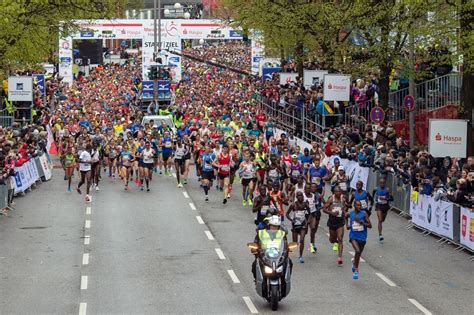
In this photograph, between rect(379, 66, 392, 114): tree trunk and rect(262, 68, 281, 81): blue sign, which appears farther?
rect(262, 68, 281, 81): blue sign

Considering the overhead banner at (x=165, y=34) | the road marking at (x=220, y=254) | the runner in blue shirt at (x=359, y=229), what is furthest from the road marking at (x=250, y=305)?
the overhead banner at (x=165, y=34)

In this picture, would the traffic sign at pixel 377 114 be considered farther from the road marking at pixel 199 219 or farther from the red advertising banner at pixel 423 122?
the road marking at pixel 199 219

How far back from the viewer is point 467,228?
25594mm

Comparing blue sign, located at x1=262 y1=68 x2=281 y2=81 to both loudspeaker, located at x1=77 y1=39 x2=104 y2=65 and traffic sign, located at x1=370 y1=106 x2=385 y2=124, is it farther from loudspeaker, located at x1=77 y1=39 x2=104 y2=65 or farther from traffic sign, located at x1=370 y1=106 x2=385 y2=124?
loudspeaker, located at x1=77 y1=39 x2=104 y2=65

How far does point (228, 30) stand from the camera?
7544 cm

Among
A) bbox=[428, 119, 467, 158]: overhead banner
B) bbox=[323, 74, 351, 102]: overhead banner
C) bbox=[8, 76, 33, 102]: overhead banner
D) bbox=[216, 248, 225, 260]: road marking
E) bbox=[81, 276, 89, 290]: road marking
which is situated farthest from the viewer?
bbox=[8, 76, 33, 102]: overhead banner

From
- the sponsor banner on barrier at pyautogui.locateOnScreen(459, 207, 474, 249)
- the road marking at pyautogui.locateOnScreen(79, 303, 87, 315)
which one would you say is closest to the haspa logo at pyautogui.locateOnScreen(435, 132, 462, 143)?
the sponsor banner on barrier at pyautogui.locateOnScreen(459, 207, 474, 249)

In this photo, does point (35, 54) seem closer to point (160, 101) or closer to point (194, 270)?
point (194, 270)

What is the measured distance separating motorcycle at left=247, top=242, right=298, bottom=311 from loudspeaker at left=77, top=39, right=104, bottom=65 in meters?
84.1

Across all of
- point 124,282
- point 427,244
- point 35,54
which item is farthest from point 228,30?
point 124,282

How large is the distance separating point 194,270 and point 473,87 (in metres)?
12.7

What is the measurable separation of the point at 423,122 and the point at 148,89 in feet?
108

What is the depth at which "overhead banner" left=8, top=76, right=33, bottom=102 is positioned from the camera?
4822cm

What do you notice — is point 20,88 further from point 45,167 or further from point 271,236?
point 271,236
